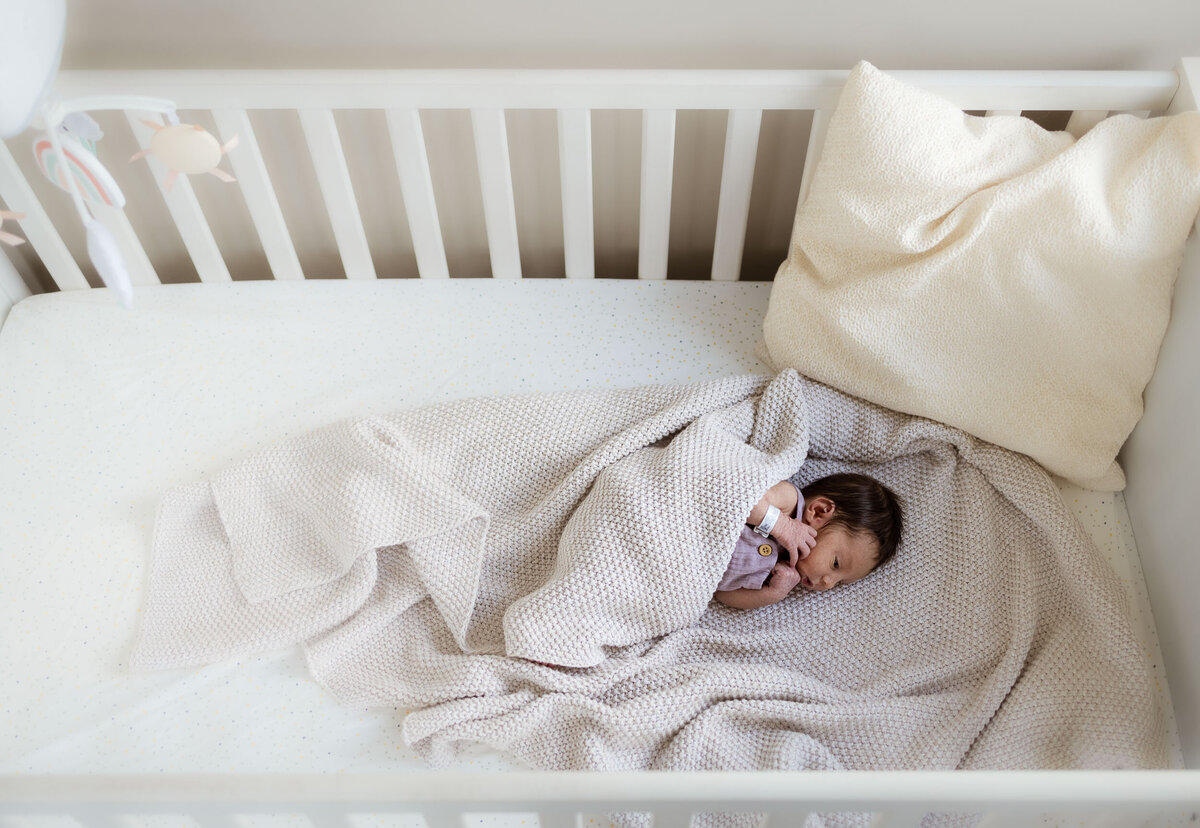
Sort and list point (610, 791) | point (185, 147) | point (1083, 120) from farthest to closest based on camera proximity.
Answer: point (1083, 120) < point (185, 147) < point (610, 791)

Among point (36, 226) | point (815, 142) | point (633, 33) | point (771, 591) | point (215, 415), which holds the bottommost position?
point (771, 591)

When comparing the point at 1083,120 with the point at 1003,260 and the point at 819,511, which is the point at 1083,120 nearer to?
the point at 1003,260

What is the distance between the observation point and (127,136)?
1375 mm

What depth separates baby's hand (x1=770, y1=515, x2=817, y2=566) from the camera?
1170 mm

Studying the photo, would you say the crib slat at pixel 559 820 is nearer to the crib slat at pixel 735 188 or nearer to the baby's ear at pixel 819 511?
the baby's ear at pixel 819 511

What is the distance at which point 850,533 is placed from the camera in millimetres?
1169

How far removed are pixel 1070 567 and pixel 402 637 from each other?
0.80 m

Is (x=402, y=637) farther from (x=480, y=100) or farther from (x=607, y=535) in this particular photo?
(x=480, y=100)

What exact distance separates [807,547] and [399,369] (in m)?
0.63

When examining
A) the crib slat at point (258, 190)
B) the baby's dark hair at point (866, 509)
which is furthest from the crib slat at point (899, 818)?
the crib slat at point (258, 190)

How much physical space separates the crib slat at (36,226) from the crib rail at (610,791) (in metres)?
0.89

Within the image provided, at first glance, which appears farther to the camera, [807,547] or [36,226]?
[36,226]

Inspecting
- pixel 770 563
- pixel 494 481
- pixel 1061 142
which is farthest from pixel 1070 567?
pixel 494 481

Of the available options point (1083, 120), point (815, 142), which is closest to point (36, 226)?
point (815, 142)
